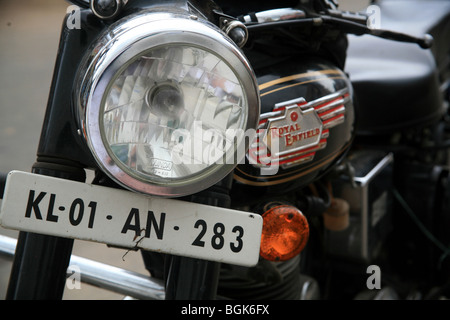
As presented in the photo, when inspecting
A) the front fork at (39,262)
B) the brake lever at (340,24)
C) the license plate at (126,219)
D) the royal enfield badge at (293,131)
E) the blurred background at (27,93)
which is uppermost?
the brake lever at (340,24)

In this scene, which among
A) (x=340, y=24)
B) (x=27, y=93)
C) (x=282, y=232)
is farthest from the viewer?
(x=27, y=93)

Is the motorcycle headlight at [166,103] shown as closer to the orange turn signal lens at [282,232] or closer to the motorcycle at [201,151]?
the motorcycle at [201,151]

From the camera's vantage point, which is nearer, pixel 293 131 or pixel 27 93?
pixel 293 131

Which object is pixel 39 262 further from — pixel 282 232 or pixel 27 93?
pixel 27 93

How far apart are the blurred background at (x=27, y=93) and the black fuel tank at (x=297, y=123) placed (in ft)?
1.54

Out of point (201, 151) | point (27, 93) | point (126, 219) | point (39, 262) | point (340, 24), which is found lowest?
point (27, 93)

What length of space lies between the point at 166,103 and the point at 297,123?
1.13 ft

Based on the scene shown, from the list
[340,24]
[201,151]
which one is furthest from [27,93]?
[201,151]

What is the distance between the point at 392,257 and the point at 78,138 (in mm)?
1391

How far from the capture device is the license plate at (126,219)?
0.78 m

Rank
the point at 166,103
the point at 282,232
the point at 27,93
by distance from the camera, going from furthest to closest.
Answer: the point at 27,93, the point at 282,232, the point at 166,103

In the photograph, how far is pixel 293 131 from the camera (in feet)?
3.40

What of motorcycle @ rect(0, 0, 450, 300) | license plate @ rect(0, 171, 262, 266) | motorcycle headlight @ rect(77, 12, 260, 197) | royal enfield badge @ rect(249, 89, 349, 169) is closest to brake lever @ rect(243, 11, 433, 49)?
motorcycle @ rect(0, 0, 450, 300)

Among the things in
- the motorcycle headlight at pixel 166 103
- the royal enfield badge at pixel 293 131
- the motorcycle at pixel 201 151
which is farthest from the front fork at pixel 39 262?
the royal enfield badge at pixel 293 131
